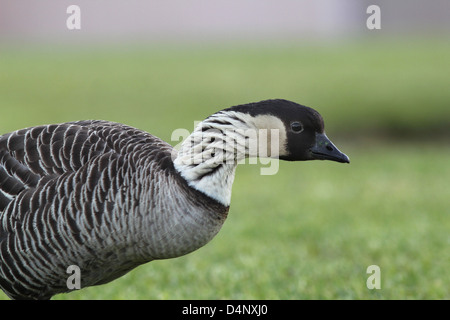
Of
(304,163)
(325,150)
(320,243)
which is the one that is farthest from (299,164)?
(325,150)

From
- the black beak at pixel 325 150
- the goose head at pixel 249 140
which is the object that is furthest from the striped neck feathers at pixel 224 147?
the black beak at pixel 325 150

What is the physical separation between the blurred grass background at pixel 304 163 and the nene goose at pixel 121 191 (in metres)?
1.79

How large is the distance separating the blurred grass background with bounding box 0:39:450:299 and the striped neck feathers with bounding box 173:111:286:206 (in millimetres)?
2175

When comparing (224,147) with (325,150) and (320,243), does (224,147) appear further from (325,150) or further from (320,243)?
(320,243)

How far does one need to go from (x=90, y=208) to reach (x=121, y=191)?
7.9 inches

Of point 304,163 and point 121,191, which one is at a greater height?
point 121,191

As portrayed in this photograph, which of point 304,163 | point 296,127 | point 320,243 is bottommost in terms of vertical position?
point 304,163

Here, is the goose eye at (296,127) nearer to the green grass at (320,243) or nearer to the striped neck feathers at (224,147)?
the striped neck feathers at (224,147)

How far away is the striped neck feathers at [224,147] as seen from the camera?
3447 mm

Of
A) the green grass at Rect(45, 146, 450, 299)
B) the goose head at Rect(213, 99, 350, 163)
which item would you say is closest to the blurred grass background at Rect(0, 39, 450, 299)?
the green grass at Rect(45, 146, 450, 299)

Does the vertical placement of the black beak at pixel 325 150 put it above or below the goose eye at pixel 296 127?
below

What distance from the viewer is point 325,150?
350 cm

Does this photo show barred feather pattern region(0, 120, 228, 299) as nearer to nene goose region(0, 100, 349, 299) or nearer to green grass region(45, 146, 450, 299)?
nene goose region(0, 100, 349, 299)
